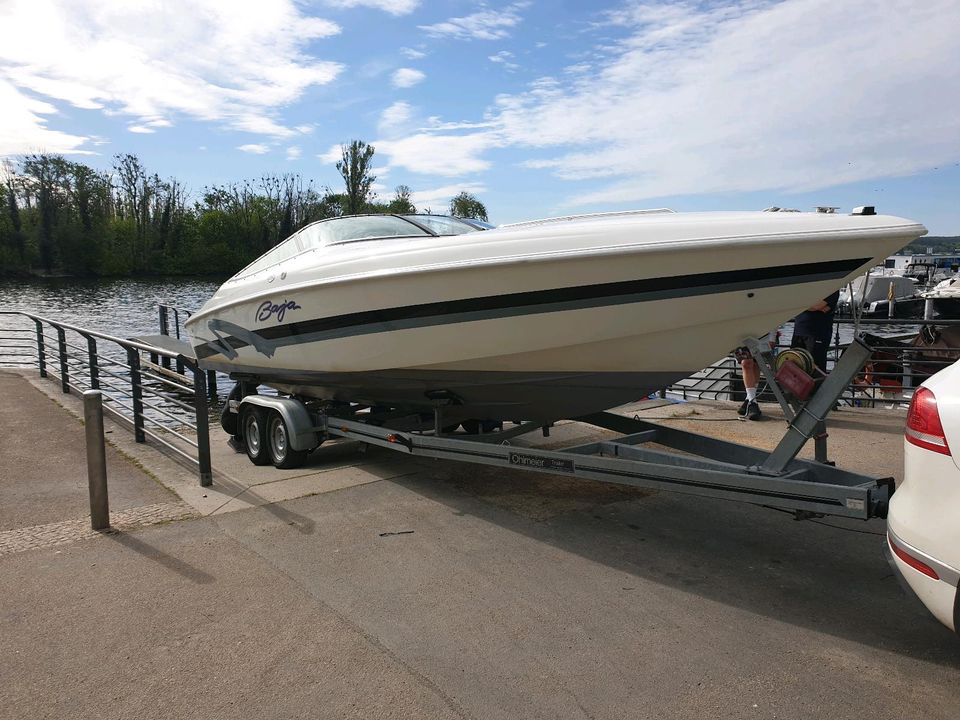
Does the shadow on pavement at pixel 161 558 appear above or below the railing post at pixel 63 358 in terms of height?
below

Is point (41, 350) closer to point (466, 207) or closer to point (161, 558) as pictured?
point (161, 558)

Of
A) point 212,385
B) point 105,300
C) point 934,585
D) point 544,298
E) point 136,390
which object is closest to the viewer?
point 934,585

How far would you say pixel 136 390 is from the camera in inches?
264

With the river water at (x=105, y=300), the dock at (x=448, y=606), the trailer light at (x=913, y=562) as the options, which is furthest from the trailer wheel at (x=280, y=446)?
the river water at (x=105, y=300)

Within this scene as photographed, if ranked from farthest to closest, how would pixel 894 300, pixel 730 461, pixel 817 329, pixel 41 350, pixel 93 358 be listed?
pixel 894 300, pixel 41 350, pixel 93 358, pixel 817 329, pixel 730 461

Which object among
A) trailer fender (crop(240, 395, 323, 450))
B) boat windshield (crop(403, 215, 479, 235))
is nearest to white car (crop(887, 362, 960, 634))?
boat windshield (crop(403, 215, 479, 235))

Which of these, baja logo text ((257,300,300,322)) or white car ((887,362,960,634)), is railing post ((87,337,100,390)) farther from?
white car ((887,362,960,634))

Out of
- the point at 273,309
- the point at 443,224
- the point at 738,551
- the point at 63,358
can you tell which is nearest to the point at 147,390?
the point at 273,309

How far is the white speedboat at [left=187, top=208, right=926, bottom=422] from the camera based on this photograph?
11.6 feet

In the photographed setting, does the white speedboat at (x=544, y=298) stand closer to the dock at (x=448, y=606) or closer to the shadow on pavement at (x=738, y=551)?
the shadow on pavement at (x=738, y=551)

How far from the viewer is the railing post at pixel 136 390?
6.38m

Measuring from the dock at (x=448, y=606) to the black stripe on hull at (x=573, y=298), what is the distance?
131 centimetres

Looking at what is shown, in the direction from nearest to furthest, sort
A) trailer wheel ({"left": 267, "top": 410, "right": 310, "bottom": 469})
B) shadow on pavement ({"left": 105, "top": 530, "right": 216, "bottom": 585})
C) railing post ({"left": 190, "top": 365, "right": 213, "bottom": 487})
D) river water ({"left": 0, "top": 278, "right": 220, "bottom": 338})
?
shadow on pavement ({"left": 105, "top": 530, "right": 216, "bottom": 585})
railing post ({"left": 190, "top": 365, "right": 213, "bottom": 487})
trailer wheel ({"left": 267, "top": 410, "right": 310, "bottom": 469})
river water ({"left": 0, "top": 278, "right": 220, "bottom": 338})

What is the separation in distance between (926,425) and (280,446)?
492cm
